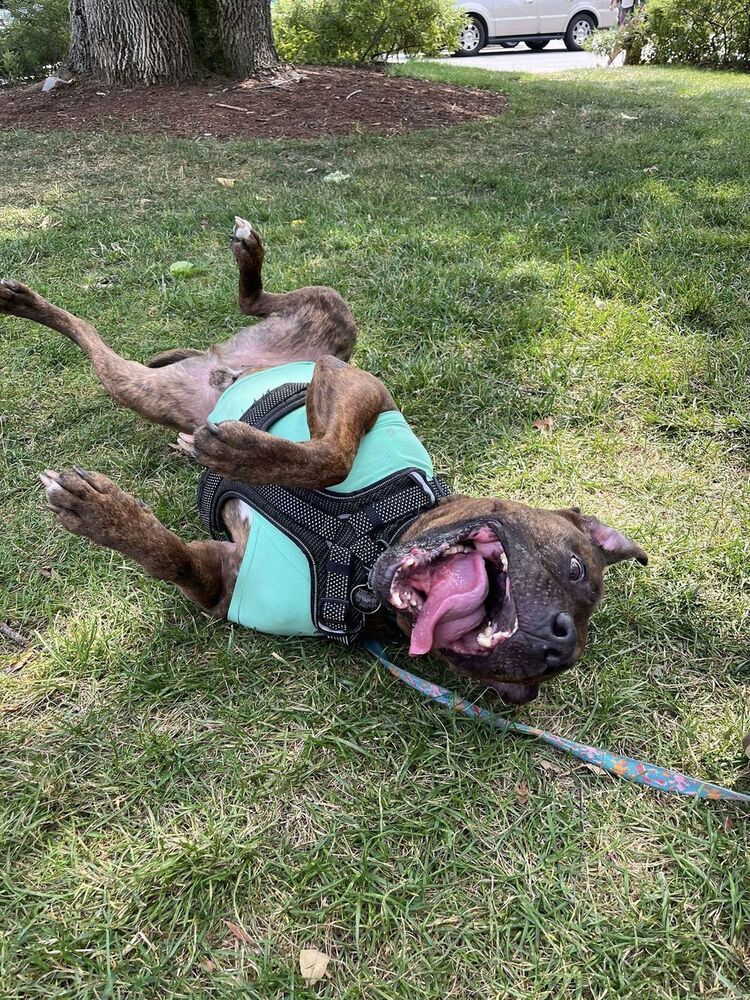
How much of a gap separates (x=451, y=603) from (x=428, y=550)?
7.9 inches

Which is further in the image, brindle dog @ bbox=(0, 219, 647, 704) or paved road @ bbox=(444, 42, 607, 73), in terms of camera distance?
paved road @ bbox=(444, 42, 607, 73)

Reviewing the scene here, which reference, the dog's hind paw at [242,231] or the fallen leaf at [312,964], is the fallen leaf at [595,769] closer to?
the fallen leaf at [312,964]

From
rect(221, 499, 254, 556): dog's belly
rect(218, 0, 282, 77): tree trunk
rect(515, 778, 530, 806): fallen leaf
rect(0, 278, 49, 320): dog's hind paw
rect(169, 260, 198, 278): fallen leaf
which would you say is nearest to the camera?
rect(515, 778, 530, 806): fallen leaf

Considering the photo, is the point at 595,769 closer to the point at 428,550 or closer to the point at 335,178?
the point at 428,550

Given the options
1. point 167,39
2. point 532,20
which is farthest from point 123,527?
point 532,20

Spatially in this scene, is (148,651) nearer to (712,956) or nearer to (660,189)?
(712,956)

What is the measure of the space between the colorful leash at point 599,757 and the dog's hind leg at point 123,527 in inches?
32.8

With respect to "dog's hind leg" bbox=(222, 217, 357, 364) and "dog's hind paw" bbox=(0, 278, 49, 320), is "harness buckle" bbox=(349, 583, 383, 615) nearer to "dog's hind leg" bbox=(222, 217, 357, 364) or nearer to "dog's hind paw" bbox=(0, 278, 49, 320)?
"dog's hind leg" bbox=(222, 217, 357, 364)

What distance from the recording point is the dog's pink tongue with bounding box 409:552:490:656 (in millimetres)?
2326

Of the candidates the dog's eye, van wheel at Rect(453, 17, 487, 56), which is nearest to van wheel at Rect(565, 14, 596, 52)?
van wheel at Rect(453, 17, 487, 56)

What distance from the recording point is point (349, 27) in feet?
42.0

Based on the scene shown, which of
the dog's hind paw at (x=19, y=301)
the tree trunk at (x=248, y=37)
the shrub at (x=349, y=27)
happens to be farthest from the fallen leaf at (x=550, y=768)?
the shrub at (x=349, y=27)

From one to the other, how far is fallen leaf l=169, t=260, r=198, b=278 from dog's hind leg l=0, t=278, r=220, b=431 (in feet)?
4.68

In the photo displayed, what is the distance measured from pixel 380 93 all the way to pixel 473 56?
14.4m
